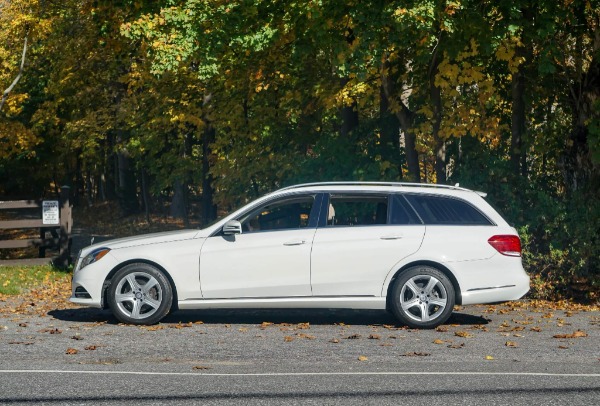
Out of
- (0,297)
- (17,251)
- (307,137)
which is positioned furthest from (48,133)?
(0,297)

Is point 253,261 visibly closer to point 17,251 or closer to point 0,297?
point 0,297

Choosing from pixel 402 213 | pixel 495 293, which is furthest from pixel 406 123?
pixel 495 293

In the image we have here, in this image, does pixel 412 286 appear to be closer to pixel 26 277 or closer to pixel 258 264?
pixel 258 264

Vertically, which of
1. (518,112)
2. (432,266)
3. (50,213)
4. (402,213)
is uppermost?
(518,112)

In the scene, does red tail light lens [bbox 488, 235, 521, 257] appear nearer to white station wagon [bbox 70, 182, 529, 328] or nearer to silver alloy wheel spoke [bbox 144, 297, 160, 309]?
white station wagon [bbox 70, 182, 529, 328]

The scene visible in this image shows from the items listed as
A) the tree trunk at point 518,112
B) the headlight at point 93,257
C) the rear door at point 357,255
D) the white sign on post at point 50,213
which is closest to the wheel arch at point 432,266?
the rear door at point 357,255

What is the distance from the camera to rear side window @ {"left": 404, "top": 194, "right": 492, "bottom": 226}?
12555mm

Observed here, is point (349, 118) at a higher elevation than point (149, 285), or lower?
higher

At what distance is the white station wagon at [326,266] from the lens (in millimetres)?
12273

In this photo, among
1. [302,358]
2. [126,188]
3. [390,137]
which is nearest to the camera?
[302,358]

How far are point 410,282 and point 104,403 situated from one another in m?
5.45

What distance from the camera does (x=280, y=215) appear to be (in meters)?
12.7

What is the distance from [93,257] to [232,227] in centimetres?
181

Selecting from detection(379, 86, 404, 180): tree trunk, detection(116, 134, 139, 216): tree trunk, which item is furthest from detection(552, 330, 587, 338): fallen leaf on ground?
detection(116, 134, 139, 216): tree trunk
